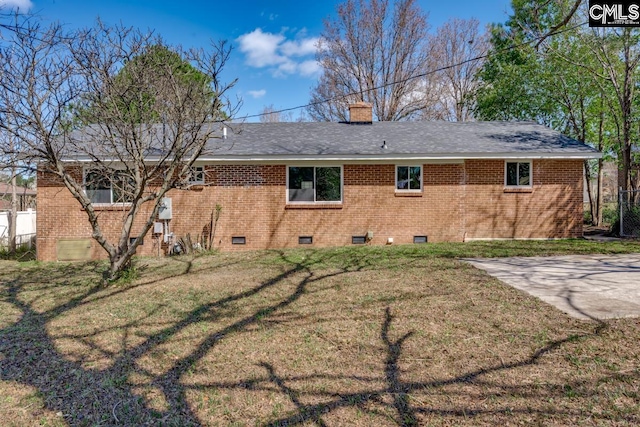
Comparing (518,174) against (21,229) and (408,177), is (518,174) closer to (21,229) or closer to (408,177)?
(408,177)

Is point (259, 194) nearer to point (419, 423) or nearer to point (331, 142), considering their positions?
point (331, 142)

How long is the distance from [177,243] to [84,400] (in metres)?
8.06

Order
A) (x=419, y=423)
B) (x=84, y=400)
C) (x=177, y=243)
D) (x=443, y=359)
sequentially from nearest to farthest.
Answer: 1. (x=419, y=423)
2. (x=84, y=400)
3. (x=443, y=359)
4. (x=177, y=243)

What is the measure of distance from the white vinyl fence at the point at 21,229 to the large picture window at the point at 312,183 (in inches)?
374

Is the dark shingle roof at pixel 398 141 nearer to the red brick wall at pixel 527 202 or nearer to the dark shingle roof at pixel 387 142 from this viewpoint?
the dark shingle roof at pixel 387 142

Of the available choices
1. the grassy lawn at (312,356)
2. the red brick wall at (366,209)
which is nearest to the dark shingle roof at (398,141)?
the red brick wall at (366,209)

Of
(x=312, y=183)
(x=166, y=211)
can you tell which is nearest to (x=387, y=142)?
(x=312, y=183)

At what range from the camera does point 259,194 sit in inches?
434

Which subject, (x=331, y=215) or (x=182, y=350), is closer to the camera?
(x=182, y=350)

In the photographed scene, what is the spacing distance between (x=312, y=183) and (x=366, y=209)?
5.96 ft

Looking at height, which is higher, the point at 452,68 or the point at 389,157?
the point at 452,68

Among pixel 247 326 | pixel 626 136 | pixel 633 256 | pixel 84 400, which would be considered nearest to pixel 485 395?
pixel 247 326

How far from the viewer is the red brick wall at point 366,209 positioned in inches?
421

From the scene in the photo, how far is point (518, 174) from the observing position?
11617 mm
